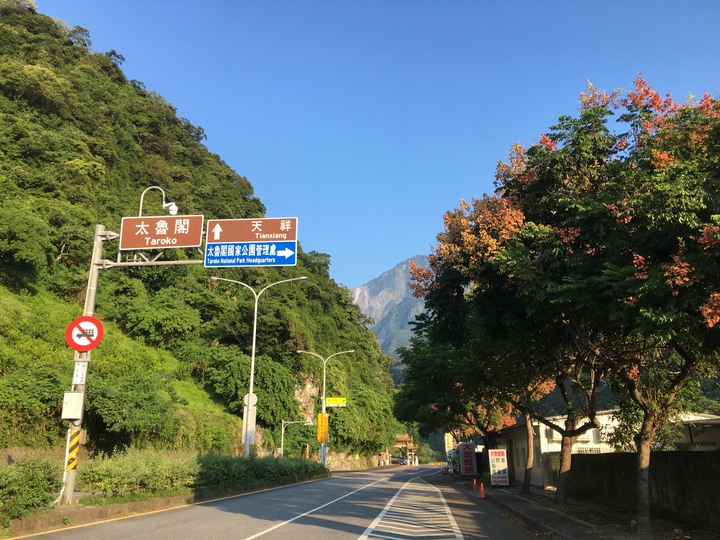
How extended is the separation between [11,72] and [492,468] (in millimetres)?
52381

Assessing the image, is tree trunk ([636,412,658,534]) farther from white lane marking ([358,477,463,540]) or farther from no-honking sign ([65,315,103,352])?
no-honking sign ([65,315,103,352])

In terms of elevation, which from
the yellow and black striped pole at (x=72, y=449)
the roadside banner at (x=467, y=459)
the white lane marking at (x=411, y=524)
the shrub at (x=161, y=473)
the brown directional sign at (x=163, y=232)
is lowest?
the roadside banner at (x=467, y=459)

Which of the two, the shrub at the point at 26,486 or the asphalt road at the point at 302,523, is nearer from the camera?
the shrub at the point at 26,486

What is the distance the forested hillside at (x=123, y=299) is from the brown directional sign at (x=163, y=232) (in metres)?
12.8

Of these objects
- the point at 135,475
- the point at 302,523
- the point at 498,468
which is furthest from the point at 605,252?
the point at 498,468

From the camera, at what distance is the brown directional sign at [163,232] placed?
1406cm

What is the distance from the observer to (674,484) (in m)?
11.8

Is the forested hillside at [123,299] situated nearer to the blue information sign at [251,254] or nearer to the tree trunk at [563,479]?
the blue information sign at [251,254]

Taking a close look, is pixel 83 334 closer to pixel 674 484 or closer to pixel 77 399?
pixel 77 399

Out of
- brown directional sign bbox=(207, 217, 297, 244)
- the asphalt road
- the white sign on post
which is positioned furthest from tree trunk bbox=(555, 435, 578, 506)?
brown directional sign bbox=(207, 217, 297, 244)

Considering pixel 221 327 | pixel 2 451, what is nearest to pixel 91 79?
pixel 221 327

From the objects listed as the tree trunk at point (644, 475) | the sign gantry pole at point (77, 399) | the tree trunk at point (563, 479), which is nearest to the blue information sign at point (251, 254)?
the sign gantry pole at point (77, 399)

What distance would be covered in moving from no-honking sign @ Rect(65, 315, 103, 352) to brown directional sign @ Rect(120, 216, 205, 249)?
8.18ft

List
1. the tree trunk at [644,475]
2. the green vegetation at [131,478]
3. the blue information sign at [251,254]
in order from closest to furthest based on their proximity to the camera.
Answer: the green vegetation at [131,478], the tree trunk at [644,475], the blue information sign at [251,254]
